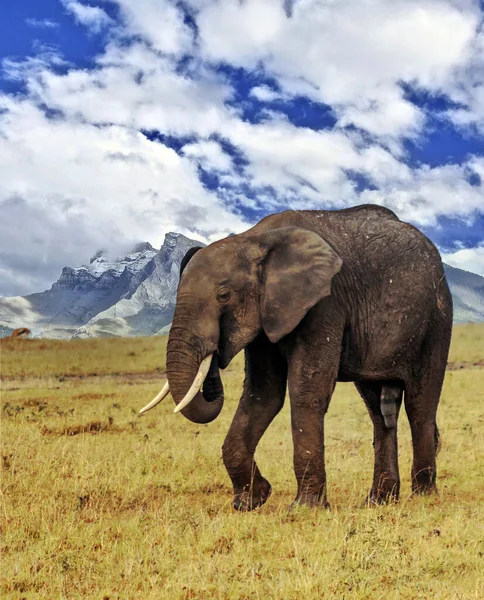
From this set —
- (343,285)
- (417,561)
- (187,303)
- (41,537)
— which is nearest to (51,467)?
(41,537)

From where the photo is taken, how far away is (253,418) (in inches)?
380

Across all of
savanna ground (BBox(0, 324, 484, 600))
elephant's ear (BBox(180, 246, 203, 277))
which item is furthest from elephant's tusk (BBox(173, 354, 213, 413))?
elephant's ear (BBox(180, 246, 203, 277))

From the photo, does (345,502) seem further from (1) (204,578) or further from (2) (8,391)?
(2) (8,391)

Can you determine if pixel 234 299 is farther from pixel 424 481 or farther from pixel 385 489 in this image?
pixel 424 481

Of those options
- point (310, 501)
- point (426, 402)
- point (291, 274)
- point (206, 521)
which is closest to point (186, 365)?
point (291, 274)

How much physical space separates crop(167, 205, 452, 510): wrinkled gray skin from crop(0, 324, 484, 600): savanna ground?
2.40 feet

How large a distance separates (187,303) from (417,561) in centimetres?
378

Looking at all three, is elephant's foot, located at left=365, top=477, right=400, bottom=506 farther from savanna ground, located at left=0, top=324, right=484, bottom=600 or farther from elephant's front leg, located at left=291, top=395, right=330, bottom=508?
elephant's front leg, located at left=291, top=395, right=330, bottom=508

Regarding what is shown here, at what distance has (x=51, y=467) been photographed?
12266 millimetres

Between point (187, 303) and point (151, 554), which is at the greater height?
point (187, 303)

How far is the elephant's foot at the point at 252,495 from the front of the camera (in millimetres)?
9523

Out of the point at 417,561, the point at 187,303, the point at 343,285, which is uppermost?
the point at 343,285

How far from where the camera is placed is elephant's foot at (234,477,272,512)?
952 cm

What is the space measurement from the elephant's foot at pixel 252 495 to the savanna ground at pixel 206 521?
0.70ft
